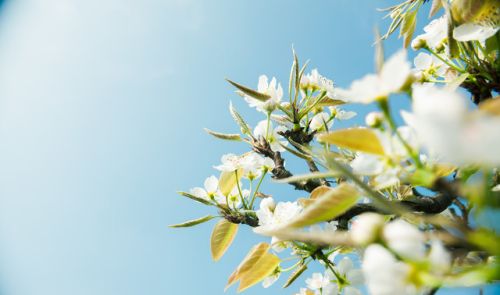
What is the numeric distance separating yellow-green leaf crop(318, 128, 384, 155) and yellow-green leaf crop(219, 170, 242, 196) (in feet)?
2.03

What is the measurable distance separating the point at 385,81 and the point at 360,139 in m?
0.09

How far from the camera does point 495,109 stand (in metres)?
0.38

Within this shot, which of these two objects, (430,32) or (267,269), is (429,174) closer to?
Answer: (267,269)

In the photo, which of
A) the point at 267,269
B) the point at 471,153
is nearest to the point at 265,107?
the point at 267,269

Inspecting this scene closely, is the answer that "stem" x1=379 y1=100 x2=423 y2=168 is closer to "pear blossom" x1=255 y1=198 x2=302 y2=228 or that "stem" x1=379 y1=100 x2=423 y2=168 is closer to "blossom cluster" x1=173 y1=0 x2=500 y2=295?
"blossom cluster" x1=173 y1=0 x2=500 y2=295

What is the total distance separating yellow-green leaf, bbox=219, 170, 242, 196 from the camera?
110cm

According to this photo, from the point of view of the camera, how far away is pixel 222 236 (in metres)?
1.06

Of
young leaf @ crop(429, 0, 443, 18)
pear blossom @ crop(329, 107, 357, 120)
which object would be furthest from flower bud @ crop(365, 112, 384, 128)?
pear blossom @ crop(329, 107, 357, 120)

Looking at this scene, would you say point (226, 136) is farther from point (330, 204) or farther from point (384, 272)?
point (384, 272)

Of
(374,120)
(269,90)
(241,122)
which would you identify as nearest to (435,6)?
(269,90)

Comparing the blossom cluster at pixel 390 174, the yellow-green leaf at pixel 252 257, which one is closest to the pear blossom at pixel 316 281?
the blossom cluster at pixel 390 174

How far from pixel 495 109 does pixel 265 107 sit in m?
0.70

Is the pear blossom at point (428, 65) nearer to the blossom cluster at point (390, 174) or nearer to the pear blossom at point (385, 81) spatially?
the blossom cluster at point (390, 174)

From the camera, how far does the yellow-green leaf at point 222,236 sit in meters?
1.05
